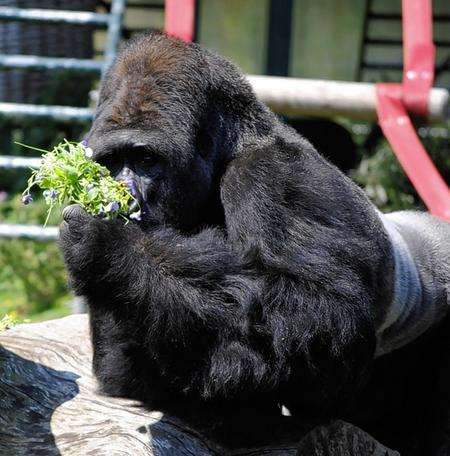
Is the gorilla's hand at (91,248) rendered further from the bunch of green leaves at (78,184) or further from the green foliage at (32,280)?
the green foliage at (32,280)

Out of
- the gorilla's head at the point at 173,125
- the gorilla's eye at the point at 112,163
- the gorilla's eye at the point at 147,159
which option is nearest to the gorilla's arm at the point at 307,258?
the gorilla's head at the point at 173,125

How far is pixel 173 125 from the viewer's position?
3441 millimetres

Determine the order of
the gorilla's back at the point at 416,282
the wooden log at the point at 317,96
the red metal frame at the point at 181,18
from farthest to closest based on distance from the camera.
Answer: the red metal frame at the point at 181,18 → the wooden log at the point at 317,96 → the gorilla's back at the point at 416,282

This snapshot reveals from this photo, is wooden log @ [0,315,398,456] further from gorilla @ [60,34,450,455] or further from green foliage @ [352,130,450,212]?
green foliage @ [352,130,450,212]

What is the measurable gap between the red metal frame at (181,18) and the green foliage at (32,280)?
5.79 ft

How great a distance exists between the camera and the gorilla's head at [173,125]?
3.38 m

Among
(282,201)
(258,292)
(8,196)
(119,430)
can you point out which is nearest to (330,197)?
(282,201)

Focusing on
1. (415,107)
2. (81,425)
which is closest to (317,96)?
(415,107)

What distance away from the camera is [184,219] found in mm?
3535

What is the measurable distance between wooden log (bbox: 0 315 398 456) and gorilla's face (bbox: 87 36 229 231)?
0.68 meters

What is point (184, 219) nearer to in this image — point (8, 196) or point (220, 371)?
point (220, 371)

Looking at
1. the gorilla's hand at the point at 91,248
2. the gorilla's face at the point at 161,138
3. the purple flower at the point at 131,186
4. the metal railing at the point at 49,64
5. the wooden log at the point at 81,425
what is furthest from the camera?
the metal railing at the point at 49,64

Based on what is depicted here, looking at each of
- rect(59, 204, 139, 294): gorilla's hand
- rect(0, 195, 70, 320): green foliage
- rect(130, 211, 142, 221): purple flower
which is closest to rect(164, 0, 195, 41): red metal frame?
rect(0, 195, 70, 320): green foliage

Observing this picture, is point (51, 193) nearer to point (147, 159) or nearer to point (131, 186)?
point (131, 186)
